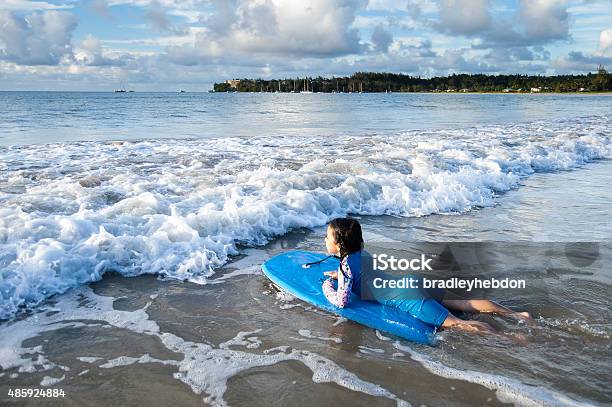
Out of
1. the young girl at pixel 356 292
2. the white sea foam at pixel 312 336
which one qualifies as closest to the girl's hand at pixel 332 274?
the young girl at pixel 356 292

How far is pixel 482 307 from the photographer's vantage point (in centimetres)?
478

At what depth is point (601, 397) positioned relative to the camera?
3.46 m

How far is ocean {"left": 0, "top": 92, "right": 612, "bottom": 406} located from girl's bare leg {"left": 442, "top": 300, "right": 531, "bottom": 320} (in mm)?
98

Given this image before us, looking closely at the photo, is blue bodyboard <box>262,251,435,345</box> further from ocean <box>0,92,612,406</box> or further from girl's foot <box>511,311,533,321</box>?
girl's foot <box>511,311,533,321</box>

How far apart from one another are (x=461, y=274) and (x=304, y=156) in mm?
8300

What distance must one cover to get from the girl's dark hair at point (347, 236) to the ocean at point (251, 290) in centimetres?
68

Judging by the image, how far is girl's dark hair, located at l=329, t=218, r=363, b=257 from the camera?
475 centimetres

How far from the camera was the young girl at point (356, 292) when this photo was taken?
4544 mm

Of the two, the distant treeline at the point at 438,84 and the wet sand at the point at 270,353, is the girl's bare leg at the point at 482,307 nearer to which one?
the wet sand at the point at 270,353

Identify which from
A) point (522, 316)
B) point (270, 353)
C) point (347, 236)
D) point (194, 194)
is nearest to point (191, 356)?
point (270, 353)

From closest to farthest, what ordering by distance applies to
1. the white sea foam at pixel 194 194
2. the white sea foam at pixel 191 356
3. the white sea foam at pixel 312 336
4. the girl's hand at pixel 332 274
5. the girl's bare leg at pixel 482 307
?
the white sea foam at pixel 191 356
the white sea foam at pixel 312 336
the girl's bare leg at pixel 482 307
the girl's hand at pixel 332 274
the white sea foam at pixel 194 194

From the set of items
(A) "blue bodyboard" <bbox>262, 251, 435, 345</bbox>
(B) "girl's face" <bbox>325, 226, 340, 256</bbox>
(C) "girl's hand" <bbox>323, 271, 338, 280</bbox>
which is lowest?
(A) "blue bodyboard" <bbox>262, 251, 435, 345</bbox>

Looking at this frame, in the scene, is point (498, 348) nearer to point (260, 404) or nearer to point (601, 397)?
point (601, 397)

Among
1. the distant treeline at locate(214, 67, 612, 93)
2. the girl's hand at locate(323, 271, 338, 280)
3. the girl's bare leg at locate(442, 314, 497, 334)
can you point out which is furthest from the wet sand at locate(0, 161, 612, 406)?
the distant treeline at locate(214, 67, 612, 93)
